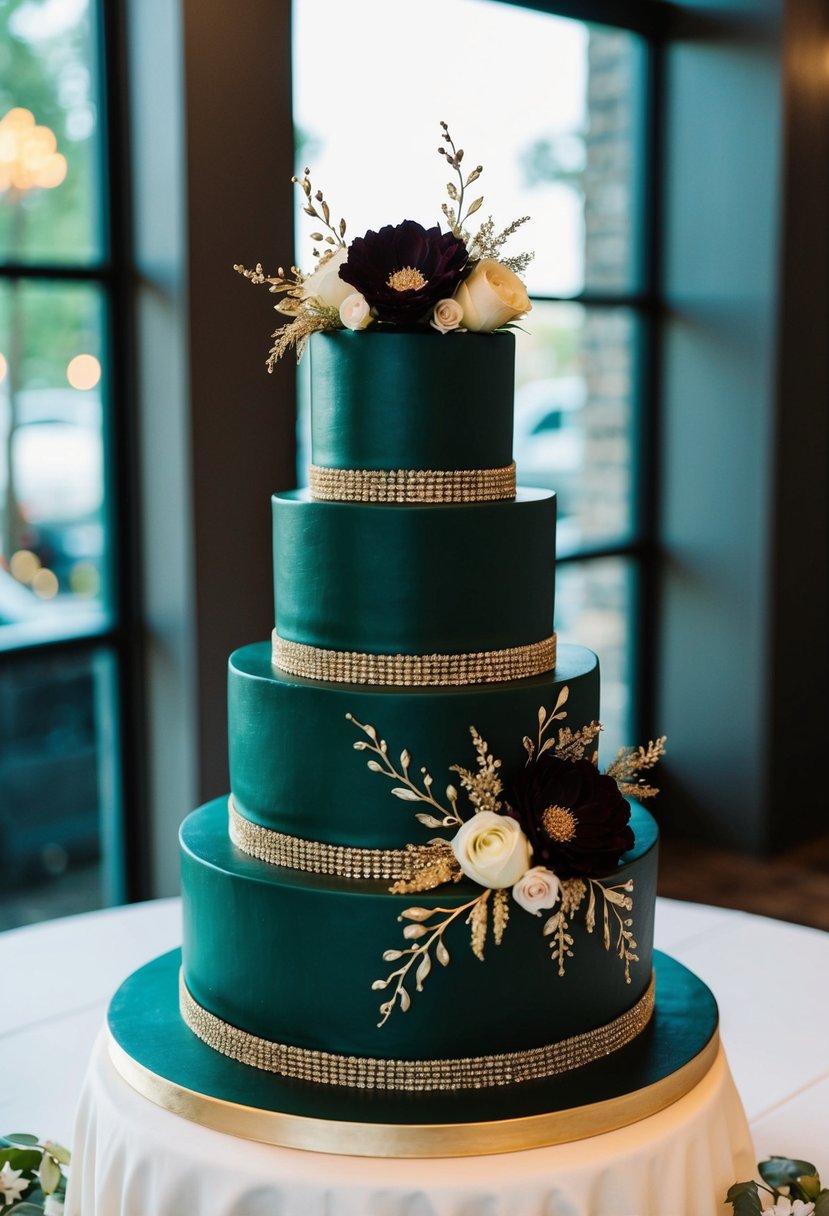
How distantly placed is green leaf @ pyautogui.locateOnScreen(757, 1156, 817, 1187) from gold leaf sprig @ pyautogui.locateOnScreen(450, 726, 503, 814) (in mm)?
623

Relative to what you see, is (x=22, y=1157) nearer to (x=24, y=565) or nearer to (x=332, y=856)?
(x=332, y=856)

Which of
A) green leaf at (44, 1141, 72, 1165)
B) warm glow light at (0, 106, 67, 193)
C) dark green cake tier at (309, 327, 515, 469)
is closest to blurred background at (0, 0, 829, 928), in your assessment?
warm glow light at (0, 106, 67, 193)

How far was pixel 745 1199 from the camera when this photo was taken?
1488 mm

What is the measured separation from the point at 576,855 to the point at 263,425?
1712 mm

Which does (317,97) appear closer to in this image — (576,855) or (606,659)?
(606,659)

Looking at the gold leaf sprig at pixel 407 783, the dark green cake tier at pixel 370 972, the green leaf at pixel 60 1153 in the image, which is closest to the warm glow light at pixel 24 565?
the green leaf at pixel 60 1153

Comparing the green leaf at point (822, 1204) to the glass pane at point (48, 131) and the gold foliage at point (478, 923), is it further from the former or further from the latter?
the glass pane at point (48, 131)

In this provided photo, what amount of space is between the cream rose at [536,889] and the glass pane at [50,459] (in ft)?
5.81

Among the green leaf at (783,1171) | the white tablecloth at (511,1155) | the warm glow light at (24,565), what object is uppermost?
the warm glow light at (24,565)

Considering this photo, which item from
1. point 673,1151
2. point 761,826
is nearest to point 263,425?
point 673,1151

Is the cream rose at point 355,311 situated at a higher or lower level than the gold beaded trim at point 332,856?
higher

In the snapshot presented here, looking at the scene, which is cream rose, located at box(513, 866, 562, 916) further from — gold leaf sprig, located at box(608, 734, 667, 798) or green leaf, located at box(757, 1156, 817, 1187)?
green leaf, located at box(757, 1156, 817, 1187)

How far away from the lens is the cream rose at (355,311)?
4.81 ft

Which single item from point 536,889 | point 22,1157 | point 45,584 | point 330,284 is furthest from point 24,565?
point 536,889
